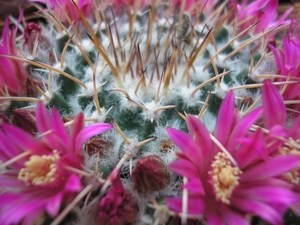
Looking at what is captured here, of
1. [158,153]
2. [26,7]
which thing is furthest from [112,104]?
[26,7]

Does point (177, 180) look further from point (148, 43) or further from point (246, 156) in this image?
point (148, 43)

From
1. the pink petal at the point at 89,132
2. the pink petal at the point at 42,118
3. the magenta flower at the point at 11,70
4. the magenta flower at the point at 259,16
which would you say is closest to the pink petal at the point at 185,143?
the pink petal at the point at 89,132

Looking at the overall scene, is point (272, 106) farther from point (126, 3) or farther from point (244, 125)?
point (126, 3)

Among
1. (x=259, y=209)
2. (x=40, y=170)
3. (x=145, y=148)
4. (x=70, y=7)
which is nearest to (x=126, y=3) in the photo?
(x=70, y=7)

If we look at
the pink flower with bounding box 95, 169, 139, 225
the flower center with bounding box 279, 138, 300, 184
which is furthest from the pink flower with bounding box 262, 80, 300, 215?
the pink flower with bounding box 95, 169, 139, 225

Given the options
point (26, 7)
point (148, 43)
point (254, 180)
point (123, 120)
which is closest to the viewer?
point (254, 180)
